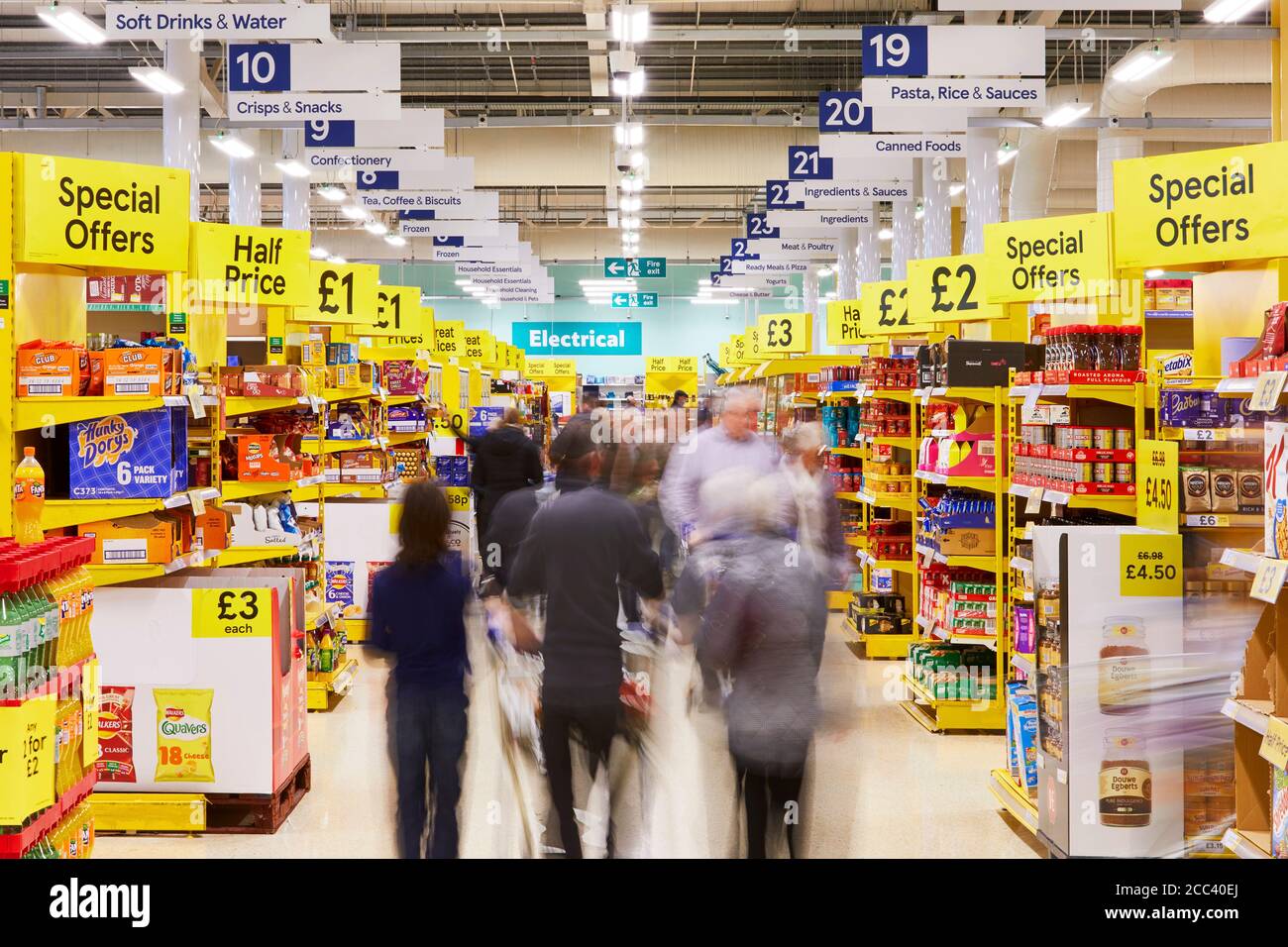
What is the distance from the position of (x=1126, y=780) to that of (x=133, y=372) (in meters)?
4.17

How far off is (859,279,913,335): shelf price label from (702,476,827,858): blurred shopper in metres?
6.07

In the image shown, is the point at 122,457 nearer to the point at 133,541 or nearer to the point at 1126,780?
the point at 133,541

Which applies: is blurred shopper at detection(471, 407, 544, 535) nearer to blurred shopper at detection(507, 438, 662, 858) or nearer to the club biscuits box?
the club biscuits box

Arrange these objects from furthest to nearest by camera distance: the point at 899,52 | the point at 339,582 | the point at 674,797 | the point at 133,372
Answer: the point at 339,582, the point at 899,52, the point at 674,797, the point at 133,372

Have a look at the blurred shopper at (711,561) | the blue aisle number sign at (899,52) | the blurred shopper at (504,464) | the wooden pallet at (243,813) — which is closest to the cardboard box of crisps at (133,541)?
the wooden pallet at (243,813)

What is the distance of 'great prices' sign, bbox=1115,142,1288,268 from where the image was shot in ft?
14.1

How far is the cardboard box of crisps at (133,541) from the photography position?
5.08 meters

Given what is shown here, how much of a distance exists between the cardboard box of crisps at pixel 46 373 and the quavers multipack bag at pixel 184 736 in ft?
4.64

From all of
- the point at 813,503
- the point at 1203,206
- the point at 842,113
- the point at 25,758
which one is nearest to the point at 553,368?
the point at 842,113

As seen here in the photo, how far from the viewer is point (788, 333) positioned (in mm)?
14914

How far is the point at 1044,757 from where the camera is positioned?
4.71 metres

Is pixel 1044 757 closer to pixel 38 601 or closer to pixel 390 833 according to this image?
pixel 390 833

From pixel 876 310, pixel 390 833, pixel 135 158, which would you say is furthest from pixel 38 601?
pixel 135 158

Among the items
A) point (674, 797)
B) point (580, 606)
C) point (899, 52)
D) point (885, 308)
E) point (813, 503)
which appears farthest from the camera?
point (885, 308)
